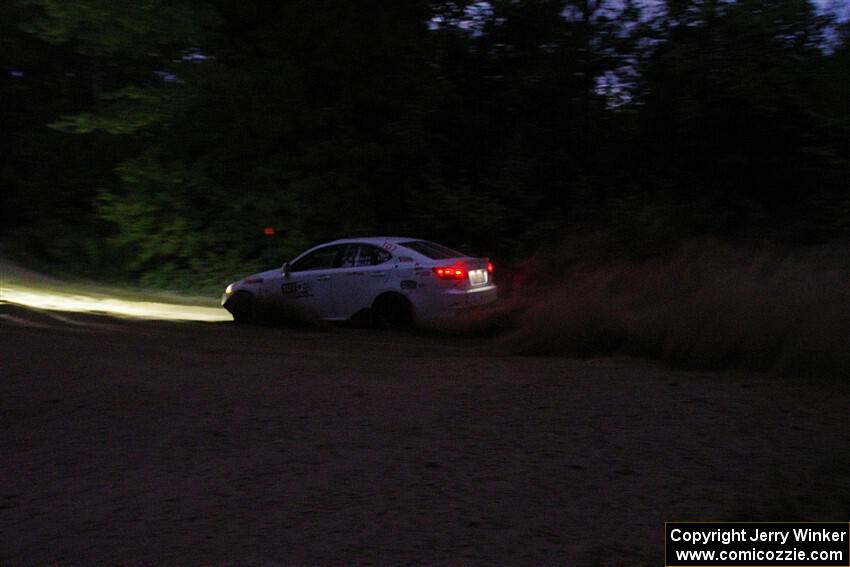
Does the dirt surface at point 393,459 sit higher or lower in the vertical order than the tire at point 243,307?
lower

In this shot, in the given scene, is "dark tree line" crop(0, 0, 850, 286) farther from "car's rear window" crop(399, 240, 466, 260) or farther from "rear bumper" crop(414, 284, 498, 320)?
"rear bumper" crop(414, 284, 498, 320)

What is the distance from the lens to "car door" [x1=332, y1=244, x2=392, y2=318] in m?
13.0

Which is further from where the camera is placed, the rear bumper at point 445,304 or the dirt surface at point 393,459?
the rear bumper at point 445,304

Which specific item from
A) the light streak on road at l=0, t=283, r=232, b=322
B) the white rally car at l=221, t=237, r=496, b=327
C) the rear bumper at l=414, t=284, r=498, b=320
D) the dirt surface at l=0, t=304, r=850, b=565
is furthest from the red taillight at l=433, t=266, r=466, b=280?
the light streak on road at l=0, t=283, r=232, b=322

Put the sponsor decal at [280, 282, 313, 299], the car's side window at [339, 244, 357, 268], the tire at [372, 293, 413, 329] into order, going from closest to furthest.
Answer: the tire at [372, 293, 413, 329]
the car's side window at [339, 244, 357, 268]
the sponsor decal at [280, 282, 313, 299]

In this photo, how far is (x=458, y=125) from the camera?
22156mm

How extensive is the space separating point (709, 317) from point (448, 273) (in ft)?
13.6

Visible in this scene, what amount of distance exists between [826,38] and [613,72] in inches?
184

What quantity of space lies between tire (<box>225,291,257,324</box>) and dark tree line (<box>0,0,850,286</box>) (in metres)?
6.27

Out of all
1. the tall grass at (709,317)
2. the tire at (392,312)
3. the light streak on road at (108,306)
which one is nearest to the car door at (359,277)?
the tire at (392,312)

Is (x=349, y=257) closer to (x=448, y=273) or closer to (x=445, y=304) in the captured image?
(x=448, y=273)

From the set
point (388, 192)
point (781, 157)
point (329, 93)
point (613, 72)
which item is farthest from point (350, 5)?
point (781, 157)

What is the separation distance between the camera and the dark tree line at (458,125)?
18781 mm

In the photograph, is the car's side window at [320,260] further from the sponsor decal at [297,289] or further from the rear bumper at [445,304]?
the rear bumper at [445,304]
